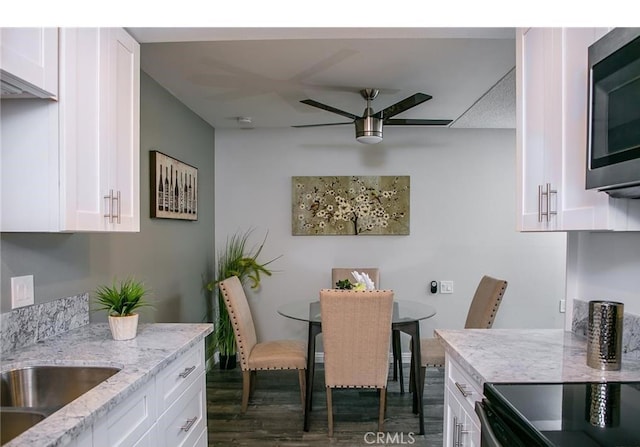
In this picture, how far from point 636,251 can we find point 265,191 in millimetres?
3322

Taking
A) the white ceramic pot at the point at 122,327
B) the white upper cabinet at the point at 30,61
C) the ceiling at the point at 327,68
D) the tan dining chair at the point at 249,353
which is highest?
the ceiling at the point at 327,68

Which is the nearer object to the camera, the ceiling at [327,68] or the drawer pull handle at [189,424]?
the drawer pull handle at [189,424]

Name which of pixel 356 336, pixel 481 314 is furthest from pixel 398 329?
pixel 481 314

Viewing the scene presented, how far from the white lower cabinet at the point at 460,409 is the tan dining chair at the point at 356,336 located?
73 cm

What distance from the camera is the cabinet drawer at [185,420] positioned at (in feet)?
5.03

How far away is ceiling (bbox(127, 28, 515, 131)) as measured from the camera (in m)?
1.89

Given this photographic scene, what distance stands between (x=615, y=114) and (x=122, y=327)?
1.89m

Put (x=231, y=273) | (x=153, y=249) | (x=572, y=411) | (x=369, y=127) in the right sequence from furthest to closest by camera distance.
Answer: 1. (x=231, y=273)
2. (x=369, y=127)
3. (x=153, y=249)
4. (x=572, y=411)

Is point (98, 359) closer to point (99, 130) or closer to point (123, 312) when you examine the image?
point (123, 312)

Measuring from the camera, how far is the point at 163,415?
59.3 inches

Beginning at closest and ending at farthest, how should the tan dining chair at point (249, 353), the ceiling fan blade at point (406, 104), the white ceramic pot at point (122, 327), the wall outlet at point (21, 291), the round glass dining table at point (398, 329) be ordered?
the wall outlet at point (21, 291) < the white ceramic pot at point (122, 327) < the ceiling fan blade at point (406, 104) < the round glass dining table at point (398, 329) < the tan dining chair at point (249, 353)

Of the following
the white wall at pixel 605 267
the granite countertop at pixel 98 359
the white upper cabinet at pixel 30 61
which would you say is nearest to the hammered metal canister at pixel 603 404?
the white wall at pixel 605 267

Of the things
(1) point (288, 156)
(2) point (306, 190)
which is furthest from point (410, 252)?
(1) point (288, 156)

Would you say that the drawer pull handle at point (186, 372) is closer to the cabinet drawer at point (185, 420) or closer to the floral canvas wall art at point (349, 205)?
the cabinet drawer at point (185, 420)
